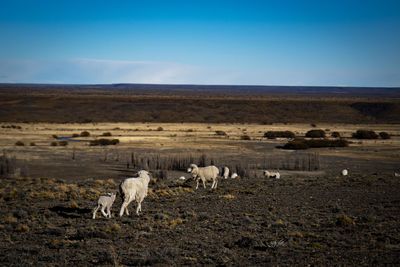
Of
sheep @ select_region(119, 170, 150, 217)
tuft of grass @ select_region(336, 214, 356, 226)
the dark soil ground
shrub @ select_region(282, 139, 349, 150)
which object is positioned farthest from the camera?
shrub @ select_region(282, 139, 349, 150)

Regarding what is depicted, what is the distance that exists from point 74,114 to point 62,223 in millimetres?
71406

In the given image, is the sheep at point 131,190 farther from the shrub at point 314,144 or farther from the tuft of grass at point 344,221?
the shrub at point 314,144

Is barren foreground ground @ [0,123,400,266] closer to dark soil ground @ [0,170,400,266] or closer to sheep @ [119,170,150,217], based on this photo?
dark soil ground @ [0,170,400,266]

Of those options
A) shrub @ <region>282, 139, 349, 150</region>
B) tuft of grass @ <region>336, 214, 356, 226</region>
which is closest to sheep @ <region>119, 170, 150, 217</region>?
tuft of grass @ <region>336, 214, 356, 226</region>

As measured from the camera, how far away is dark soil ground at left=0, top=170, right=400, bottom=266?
976 cm

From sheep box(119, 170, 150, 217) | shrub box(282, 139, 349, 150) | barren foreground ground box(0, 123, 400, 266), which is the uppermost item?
sheep box(119, 170, 150, 217)

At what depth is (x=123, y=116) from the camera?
8075cm

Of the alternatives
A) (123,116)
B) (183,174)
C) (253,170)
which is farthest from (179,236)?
(123,116)

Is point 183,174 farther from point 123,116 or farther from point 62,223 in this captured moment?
point 123,116

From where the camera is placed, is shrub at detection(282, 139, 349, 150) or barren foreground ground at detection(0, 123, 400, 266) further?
shrub at detection(282, 139, 349, 150)

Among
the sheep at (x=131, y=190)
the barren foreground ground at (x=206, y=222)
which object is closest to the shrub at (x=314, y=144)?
the barren foreground ground at (x=206, y=222)

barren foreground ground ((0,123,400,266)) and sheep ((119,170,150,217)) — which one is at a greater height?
sheep ((119,170,150,217))

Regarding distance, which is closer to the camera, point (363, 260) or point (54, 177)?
point (363, 260)

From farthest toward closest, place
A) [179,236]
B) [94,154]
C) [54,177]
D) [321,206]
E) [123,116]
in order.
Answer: [123,116] → [94,154] → [54,177] → [321,206] → [179,236]
